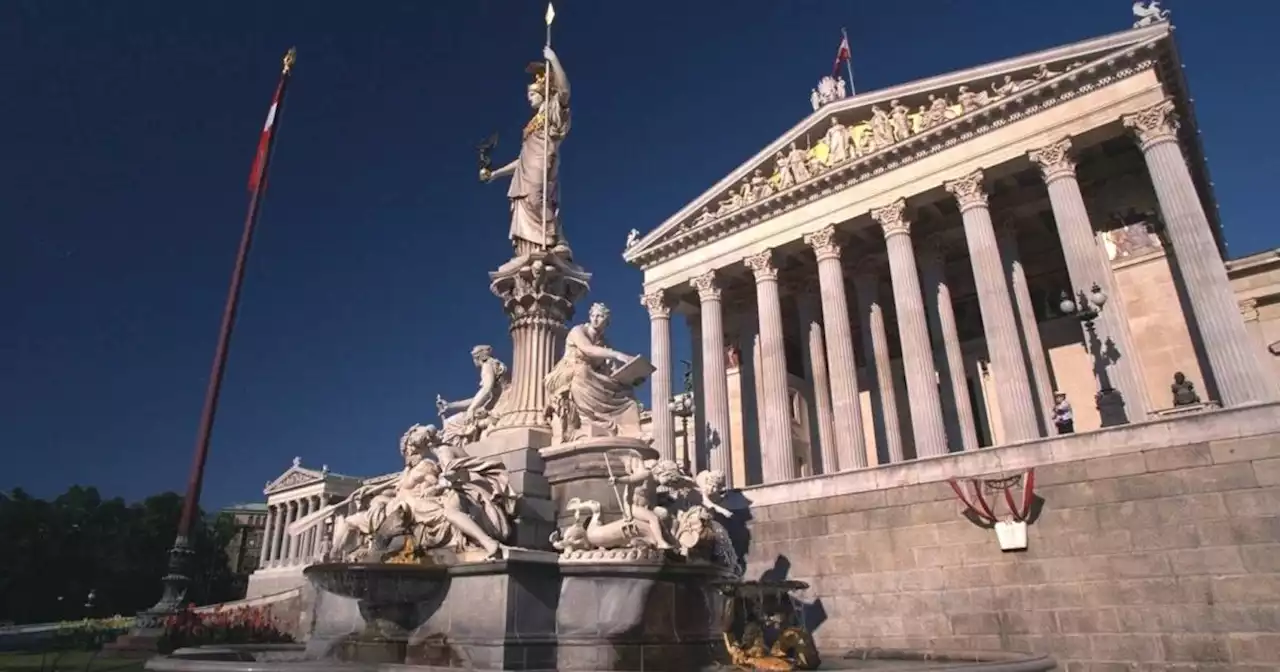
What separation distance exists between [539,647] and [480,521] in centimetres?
176

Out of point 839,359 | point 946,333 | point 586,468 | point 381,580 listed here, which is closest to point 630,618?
point 586,468

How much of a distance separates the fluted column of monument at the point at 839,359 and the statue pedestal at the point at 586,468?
19705 millimetres

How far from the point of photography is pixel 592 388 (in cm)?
1040

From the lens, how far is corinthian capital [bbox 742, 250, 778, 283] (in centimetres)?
3294

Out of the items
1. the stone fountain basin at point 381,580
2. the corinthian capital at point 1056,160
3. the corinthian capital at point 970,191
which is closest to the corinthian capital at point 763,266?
the corinthian capital at point 970,191

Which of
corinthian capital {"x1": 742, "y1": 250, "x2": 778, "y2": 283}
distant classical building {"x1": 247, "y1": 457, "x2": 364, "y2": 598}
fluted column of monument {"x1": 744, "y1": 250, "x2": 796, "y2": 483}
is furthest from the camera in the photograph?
A: distant classical building {"x1": 247, "y1": 457, "x2": 364, "y2": 598}

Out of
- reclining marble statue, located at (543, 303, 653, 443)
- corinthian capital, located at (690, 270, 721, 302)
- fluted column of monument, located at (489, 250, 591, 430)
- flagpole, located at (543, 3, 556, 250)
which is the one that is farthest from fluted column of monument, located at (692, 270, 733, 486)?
reclining marble statue, located at (543, 303, 653, 443)

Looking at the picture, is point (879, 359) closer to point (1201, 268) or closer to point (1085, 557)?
point (1201, 268)

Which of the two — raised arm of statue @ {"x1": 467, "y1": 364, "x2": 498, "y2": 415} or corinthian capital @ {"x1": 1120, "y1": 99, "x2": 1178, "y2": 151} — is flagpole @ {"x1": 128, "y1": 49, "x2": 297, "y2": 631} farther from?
corinthian capital @ {"x1": 1120, "y1": 99, "x2": 1178, "y2": 151}

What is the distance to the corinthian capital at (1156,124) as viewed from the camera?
2372 cm

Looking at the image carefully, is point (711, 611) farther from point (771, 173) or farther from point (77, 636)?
point (771, 173)

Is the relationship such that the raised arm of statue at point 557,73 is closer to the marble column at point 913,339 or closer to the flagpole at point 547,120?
the flagpole at point 547,120

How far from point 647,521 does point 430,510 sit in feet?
8.75

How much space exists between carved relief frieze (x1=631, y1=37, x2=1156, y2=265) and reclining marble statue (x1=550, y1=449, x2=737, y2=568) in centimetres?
2431
